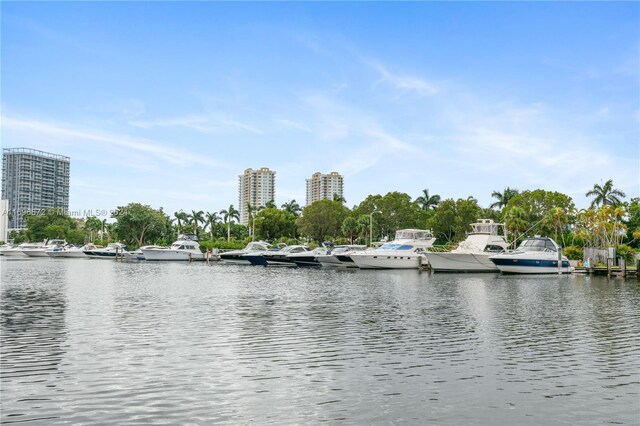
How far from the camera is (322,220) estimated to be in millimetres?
139125

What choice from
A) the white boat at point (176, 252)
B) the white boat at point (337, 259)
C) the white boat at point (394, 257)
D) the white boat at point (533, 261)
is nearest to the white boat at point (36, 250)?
the white boat at point (176, 252)

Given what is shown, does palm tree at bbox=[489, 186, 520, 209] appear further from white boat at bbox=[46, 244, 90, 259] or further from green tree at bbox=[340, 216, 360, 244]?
white boat at bbox=[46, 244, 90, 259]

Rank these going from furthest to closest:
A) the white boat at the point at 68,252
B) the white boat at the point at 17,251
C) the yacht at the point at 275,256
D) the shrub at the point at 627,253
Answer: the white boat at the point at 17,251
the white boat at the point at 68,252
the yacht at the point at 275,256
the shrub at the point at 627,253

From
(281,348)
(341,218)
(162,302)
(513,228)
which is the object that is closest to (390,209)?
(341,218)

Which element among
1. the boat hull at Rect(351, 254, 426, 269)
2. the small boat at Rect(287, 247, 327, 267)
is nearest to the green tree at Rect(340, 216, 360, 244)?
the small boat at Rect(287, 247, 327, 267)

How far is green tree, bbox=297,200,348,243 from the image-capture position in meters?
139

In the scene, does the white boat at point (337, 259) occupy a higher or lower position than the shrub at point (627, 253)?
lower

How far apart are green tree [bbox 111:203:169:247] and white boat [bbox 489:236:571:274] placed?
3841 inches

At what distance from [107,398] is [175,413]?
1.96 m

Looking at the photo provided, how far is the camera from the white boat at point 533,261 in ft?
209

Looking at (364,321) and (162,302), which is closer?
(364,321)

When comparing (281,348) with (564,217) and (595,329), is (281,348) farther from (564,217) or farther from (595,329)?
(564,217)

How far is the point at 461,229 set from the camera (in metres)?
122

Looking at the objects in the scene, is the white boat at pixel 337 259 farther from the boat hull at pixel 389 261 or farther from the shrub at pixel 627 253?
the shrub at pixel 627 253
